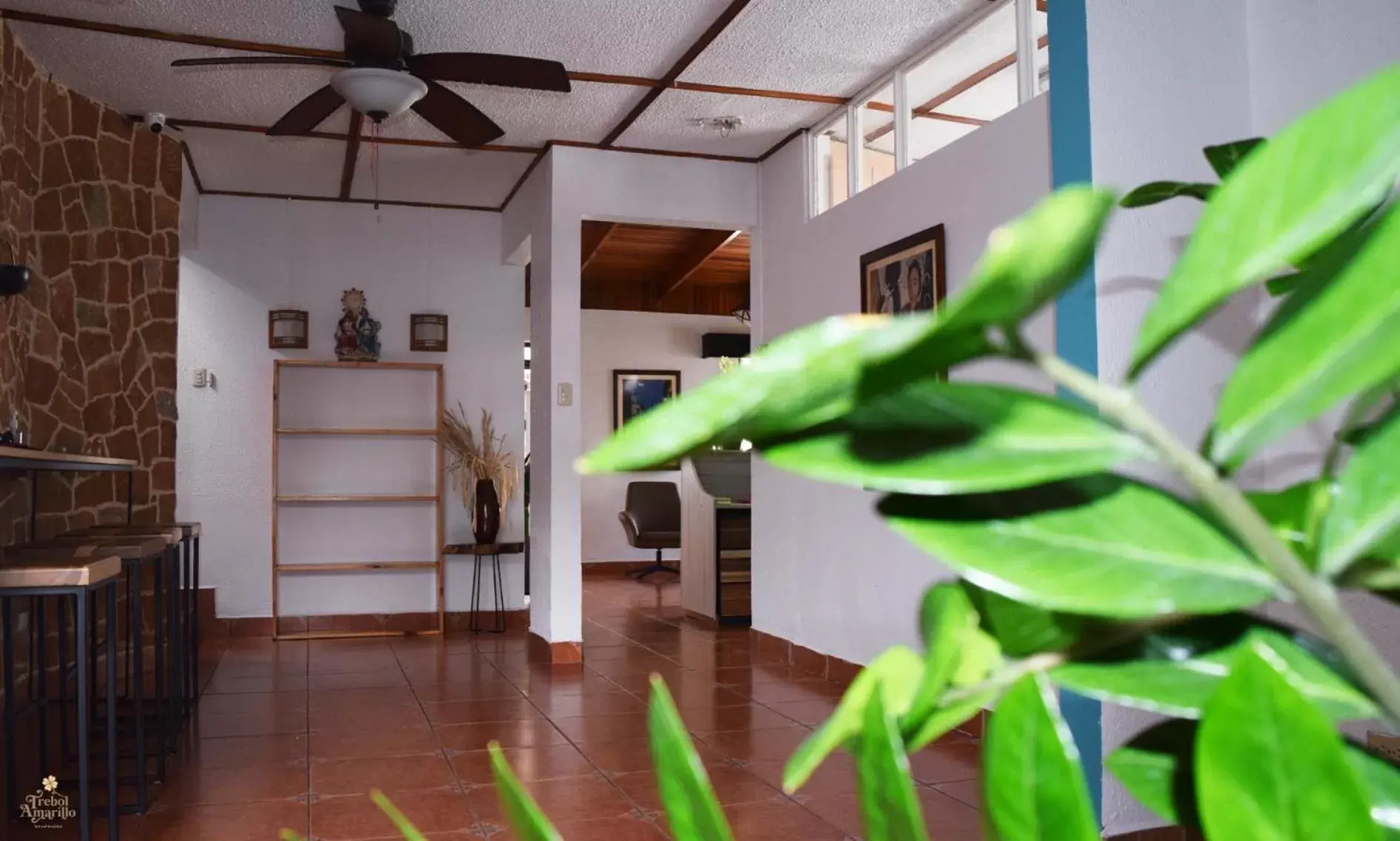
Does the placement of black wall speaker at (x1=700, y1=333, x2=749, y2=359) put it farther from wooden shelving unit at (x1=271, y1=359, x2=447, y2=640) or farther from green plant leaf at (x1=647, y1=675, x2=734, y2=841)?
green plant leaf at (x1=647, y1=675, x2=734, y2=841)

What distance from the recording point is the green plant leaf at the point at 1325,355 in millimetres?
206

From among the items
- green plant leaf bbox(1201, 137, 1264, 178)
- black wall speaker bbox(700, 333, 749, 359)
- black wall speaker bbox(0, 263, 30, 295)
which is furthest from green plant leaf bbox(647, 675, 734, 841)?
black wall speaker bbox(700, 333, 749, 359)

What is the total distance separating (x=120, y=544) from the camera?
11.7 feet

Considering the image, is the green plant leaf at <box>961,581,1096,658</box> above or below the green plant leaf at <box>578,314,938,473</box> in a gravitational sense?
below

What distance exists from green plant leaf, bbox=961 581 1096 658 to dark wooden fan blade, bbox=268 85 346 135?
13.8ft

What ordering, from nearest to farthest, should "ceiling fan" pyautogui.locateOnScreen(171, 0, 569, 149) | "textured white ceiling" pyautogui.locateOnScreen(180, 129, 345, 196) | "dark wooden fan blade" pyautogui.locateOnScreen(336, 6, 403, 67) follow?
"dark wooden fan blade" pyautogui.locateOnScreen(336, 6, 403, 67)
"ceiling fan" pyautogui.locateOnScreen(171, 0, 569, 149)
"textured white ceiling" pyautogui.locateOnScreen(180, 129, 345, 196)

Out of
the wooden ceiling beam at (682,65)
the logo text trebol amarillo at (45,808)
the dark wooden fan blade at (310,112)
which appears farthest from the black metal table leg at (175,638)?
the wooden ceiling beam at (682,65)

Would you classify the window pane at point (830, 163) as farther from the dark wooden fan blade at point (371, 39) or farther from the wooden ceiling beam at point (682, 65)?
the dark wooden fan blade at point (371, 39)

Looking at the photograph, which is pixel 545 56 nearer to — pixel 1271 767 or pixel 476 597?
pixel 476 597

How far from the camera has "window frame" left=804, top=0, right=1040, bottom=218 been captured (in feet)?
13.1

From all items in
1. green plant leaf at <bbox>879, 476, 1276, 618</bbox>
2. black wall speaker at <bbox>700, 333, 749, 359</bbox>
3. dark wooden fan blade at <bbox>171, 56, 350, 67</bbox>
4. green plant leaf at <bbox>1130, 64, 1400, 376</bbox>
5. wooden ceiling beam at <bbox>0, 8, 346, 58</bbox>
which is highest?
wooden ceiling beam at <bbox>0, 8, 346, 58</bbox>

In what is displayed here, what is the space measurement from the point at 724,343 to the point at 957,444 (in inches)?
439

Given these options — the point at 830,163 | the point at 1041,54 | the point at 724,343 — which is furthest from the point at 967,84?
the point at 724,343

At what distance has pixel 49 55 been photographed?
Result: 187 inches
